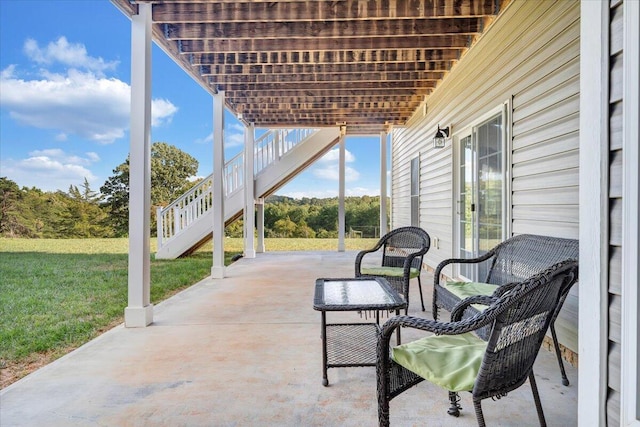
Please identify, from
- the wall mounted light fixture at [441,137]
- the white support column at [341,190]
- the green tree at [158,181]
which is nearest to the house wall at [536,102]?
the wall mounted light fixture at [441,137]

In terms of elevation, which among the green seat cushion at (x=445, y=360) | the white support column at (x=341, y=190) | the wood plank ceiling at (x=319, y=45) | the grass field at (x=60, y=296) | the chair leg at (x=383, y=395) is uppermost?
the wood plank ceiling at (x=319, y=45)

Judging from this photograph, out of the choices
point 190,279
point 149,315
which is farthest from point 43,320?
point 190,279

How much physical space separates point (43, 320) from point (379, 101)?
19.9 ft

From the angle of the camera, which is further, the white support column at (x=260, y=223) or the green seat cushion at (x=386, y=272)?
the white support column at (x=260, y=223)

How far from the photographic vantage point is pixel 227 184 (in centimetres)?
913

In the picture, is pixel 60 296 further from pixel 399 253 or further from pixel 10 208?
pixel 10 208

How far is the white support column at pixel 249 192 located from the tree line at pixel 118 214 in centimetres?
528

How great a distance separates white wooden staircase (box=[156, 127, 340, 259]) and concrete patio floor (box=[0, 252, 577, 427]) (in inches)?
207

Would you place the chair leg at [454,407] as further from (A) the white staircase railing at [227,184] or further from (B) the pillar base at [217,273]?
(A) the white staircase railing at [227,184]

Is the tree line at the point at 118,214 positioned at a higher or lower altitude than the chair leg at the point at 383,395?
higher

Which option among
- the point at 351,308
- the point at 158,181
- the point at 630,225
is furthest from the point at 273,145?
the point at 158,181

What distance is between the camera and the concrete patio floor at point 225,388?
193 cm

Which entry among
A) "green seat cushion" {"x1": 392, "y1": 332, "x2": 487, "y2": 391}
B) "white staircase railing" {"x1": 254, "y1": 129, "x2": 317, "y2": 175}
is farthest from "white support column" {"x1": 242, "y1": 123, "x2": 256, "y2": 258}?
"green seat cushion" {"x1": 392, "y1": 332, "x2": 487, "y2": 391}

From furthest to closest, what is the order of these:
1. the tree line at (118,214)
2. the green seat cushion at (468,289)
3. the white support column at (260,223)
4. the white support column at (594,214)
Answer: the tree line at (118,214), the white support column at (260,223), the green seat cushion at (468,289), the white support column at (594,214)
